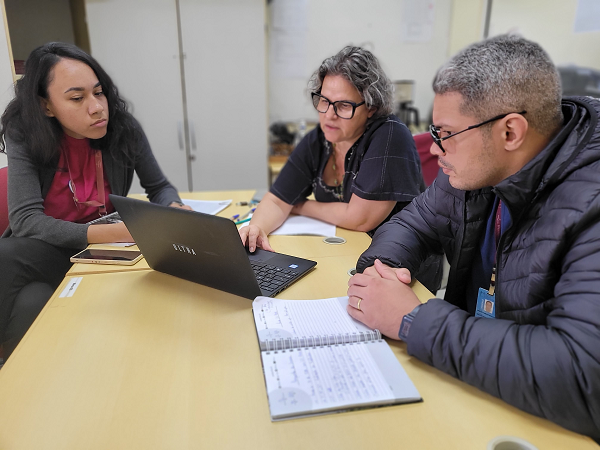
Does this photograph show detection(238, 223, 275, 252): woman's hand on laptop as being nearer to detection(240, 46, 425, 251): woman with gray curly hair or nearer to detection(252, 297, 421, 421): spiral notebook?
detection(240, 46, 425, 251): woman with gray curly hair

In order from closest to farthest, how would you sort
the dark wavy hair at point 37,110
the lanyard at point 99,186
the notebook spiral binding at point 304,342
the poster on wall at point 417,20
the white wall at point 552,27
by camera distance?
the notebook spiral binding at point 304,342 → the dark wavy hair at point 37,110 → the lanyard at point 99,186 → the white wall at point 552,27 → the poster on wall at point 417,20

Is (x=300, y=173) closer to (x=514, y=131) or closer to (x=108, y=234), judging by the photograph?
(x=108, y=234)

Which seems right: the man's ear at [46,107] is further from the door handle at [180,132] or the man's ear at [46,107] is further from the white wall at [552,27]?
the white wall at [552,27]

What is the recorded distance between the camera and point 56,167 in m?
1.60

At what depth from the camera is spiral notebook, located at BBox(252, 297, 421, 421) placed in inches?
26.8

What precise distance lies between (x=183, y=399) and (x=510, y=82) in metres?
0.84

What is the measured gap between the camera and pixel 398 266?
3.57 feet

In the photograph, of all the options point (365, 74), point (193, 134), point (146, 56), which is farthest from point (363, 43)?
point (365, 74)

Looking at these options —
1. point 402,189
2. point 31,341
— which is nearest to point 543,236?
point 402,189

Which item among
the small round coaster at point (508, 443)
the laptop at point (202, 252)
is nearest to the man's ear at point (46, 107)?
the laptop at point (202, 252)

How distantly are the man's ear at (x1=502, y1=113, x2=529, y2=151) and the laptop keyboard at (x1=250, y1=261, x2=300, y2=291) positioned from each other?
0.60 metres

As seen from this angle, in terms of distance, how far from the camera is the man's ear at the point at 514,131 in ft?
2.77

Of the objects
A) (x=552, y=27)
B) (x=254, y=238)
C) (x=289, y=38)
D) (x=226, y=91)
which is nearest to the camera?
(x=254, y=238)

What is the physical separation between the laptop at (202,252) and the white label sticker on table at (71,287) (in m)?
0.19
